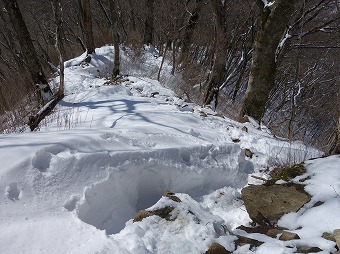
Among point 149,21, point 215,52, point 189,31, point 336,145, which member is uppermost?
point 149,21

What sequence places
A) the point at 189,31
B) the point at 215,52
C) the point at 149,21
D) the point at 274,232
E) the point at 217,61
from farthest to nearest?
the point at 149,21 → the point at 189,31 → the point at 215,52 → the point at 217,61 → the point at 274,232

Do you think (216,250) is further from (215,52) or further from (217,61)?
(215,52)

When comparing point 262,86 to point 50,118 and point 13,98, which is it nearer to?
point 50,118

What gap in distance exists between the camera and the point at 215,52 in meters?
6.31

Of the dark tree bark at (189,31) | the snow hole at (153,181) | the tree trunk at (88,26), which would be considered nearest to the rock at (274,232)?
the snow hole at (153,181)

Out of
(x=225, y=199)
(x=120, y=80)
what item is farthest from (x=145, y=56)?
(x=225, y=199)

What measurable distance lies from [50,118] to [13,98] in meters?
1.88

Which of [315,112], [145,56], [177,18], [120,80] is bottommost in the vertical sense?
[315,112]

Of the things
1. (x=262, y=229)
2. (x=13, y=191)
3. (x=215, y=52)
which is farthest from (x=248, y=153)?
(x=215, y=52)

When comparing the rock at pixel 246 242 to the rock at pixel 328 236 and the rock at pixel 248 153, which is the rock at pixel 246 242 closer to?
the rock at pixel 328 236

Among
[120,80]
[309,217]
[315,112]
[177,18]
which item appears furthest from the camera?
[315,112]

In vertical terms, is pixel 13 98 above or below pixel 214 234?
above

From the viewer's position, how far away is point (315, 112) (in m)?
13.5

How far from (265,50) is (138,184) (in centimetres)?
307
